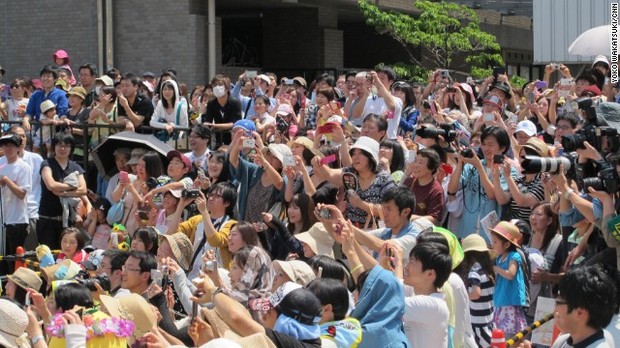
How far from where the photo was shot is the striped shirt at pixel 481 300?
28.6 ft

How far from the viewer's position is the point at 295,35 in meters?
26.8

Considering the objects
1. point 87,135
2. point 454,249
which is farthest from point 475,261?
point 87,135

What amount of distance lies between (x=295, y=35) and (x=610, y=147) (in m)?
18.9

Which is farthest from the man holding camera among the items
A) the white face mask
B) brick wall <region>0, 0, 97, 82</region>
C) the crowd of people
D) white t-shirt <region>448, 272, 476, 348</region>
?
brick wall <region>0, 0, 97, 82</region>

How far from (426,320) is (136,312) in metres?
1.71

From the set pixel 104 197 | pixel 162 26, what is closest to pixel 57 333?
pixel 104 197

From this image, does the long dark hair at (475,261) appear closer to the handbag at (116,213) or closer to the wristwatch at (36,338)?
the wristwatch at (36,338)

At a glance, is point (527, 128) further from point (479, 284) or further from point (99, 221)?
point (99, 221)

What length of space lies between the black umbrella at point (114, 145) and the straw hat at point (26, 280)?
12.3 ft

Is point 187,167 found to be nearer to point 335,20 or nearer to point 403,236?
point 403,236

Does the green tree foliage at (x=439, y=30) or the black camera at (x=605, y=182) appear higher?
the green tree foliage at (x=439, y=30)

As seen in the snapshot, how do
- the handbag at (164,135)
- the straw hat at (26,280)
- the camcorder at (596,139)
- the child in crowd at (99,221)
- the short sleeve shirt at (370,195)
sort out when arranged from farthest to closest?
the handbag at (164,135) → the child in crowd at (99,221) → the short sleeve shirt at (370,195) → the straw hat at (26,280) → the camcorder at (596,139)

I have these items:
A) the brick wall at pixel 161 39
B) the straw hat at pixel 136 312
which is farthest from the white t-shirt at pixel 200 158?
the brick wall at pixel 161 39

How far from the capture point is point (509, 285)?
900cm
